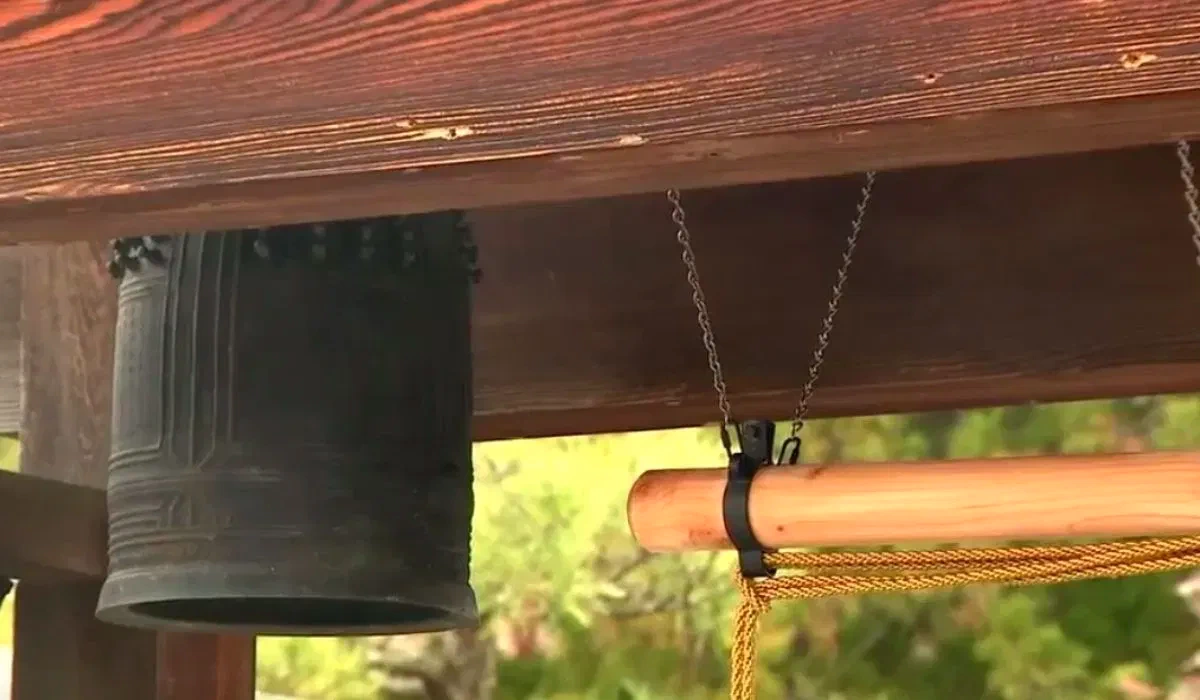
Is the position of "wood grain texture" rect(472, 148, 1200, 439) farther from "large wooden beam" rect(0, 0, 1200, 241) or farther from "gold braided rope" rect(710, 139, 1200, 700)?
"large wooden beam" rect(0, 0, 1200, 241)

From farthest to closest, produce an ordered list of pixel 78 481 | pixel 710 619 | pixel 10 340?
Answer: 1. pixel 710 619
2. pixel 10 340
3. pixel 78 481

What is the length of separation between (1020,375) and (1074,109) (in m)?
0.68

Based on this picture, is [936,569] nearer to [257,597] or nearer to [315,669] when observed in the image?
[257,597]

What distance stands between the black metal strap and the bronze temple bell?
0.58ft

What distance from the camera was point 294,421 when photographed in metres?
1.04

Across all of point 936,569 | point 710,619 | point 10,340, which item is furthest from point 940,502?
point 710,619

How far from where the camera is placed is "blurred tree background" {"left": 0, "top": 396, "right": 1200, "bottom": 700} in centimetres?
218

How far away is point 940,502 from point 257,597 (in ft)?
1.42

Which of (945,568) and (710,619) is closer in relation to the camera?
(945,568)

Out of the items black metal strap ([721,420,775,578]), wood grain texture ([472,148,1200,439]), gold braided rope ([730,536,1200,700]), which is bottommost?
gold braided rope ([730,536,1200,700])

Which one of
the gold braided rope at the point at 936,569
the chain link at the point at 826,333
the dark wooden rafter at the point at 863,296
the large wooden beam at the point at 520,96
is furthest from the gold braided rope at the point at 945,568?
the large wooden beam at the point at 520,96

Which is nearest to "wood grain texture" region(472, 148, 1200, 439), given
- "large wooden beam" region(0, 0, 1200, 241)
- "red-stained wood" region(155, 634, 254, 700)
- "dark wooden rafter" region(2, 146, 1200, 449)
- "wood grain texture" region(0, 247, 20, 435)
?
"dark wooden rafter" region(2, 146, 1200, 449)

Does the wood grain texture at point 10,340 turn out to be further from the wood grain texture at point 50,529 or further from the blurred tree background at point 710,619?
the blurred tree background at point 710,619

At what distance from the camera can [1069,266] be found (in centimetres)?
137
